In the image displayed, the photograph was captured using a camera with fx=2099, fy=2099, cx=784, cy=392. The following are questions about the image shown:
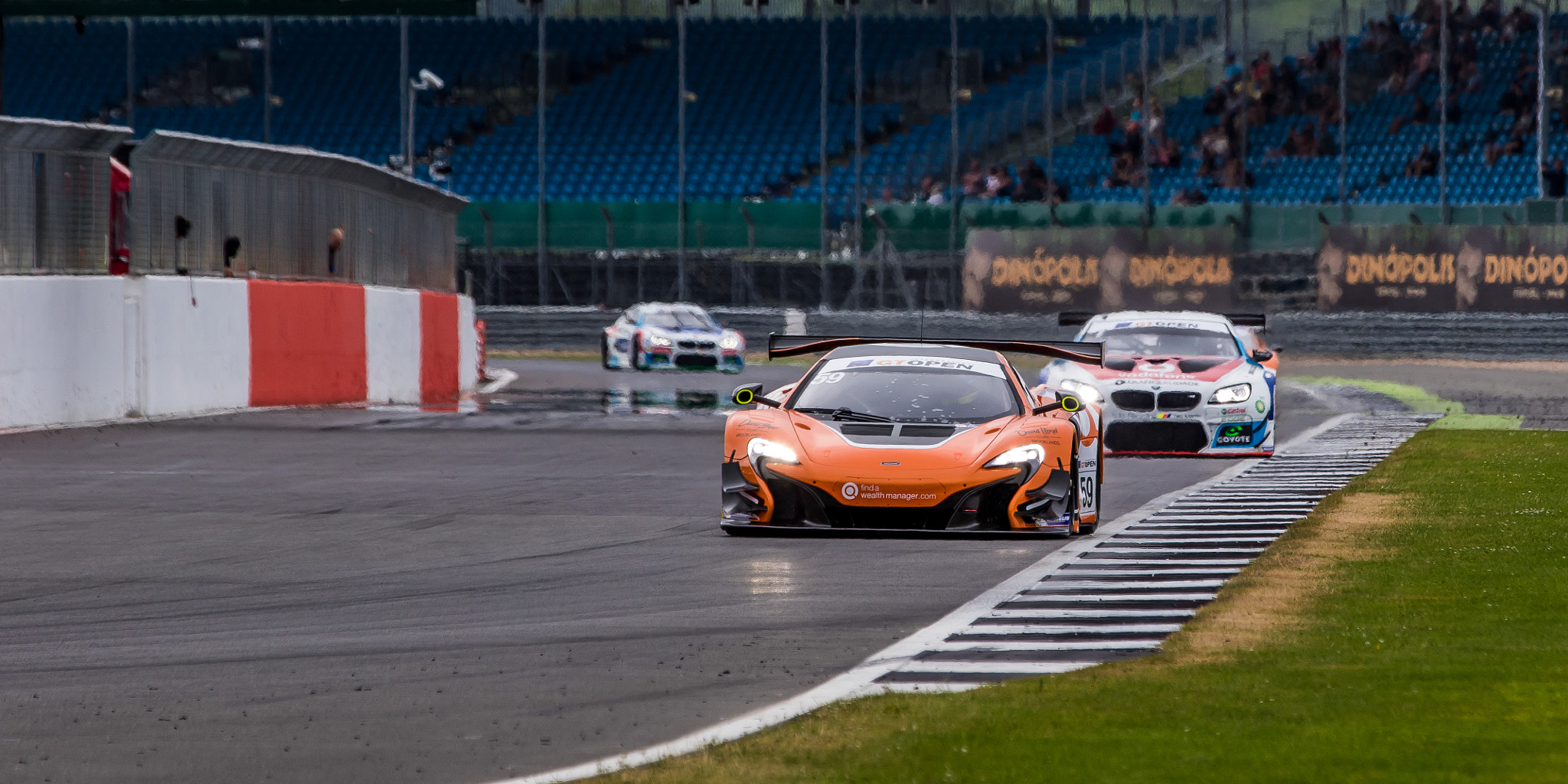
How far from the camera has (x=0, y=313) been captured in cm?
1845

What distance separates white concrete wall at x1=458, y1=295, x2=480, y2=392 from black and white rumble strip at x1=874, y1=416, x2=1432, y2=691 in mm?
15787

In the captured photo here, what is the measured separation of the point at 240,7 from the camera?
2361cm

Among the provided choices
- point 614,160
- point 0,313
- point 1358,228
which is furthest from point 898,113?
point 0,313

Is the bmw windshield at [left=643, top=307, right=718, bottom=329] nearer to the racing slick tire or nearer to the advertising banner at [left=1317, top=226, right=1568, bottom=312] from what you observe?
the racing slick tire

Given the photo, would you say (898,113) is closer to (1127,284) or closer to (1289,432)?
(1127,284)

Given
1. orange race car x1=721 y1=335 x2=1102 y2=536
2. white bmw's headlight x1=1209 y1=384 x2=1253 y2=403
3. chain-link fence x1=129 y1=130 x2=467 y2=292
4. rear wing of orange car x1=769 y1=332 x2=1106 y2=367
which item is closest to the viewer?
orange race car x1=721 y1=335 x2=1102 y2=536

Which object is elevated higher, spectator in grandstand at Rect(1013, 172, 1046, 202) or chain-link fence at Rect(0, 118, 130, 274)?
spectator in grandstand at Rect(1013, 172, 1046, 202)

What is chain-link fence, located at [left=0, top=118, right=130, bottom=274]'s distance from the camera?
1908 centimetres

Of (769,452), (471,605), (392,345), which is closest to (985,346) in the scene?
(769,452)

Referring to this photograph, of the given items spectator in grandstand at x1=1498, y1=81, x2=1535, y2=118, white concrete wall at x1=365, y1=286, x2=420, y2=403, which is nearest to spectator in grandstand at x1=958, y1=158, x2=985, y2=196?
spectator in grandstand at x1=1498, y1=81, x2=1535, y2=118

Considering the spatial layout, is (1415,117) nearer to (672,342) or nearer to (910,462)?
(672,342)

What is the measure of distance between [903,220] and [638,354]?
8039 mm

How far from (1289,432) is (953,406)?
10.2 metres

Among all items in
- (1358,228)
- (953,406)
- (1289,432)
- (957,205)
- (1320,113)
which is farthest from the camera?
(1320,113)
